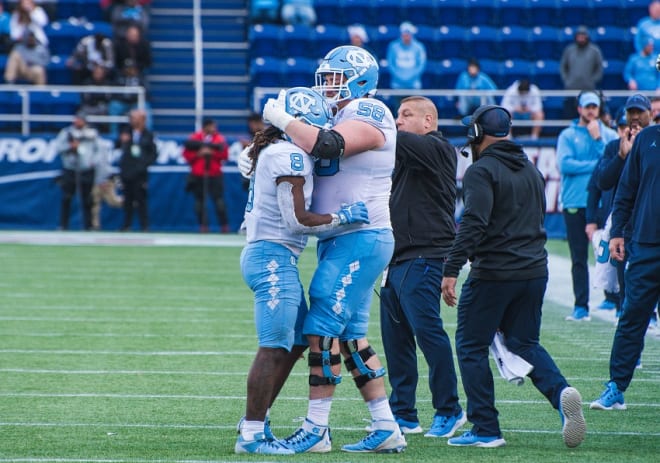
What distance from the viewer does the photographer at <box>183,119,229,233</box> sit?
19.8 meters

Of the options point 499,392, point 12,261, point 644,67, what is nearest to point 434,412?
point 499,392

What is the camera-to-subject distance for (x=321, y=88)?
6.12 meters

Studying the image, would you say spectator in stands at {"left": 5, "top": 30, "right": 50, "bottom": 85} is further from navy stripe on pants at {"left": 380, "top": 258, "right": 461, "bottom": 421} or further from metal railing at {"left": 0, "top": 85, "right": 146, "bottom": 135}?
navy stripe on pants at {"left": 380, "top": 258, "right": 461, "bottom": 421}

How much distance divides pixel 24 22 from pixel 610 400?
1719 cm

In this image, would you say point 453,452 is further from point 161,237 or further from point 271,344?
point 161,237

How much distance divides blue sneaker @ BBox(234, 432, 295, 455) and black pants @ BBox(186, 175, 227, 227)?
1431 centimetres

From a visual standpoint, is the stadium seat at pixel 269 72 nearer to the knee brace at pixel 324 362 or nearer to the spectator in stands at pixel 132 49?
the spectator in stands at pixel 132 49

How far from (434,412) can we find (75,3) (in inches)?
740

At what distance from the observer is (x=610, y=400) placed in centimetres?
707

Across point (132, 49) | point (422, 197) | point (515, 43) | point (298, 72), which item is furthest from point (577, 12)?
point (422, 197)

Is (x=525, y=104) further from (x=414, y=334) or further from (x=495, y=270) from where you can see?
(x=495, y=270)

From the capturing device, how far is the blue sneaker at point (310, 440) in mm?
5898

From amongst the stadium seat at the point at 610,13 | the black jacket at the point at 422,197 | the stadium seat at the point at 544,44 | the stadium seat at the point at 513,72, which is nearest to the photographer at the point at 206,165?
the stadium seat at the point at 513,72

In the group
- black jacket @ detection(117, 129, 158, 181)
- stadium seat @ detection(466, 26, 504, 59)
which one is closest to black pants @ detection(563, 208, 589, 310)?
black jacket @ detection(117, 129, 158, 181)
